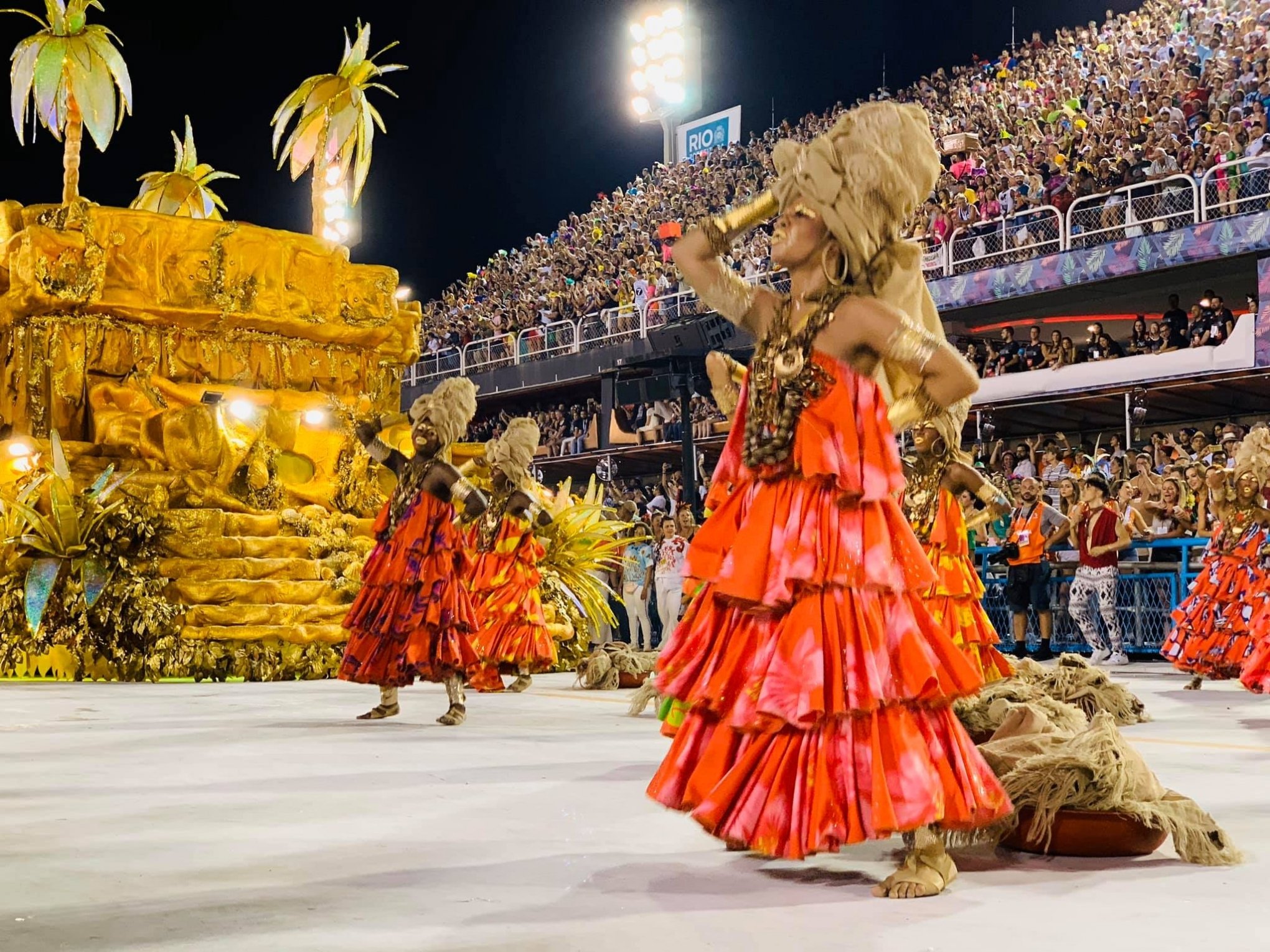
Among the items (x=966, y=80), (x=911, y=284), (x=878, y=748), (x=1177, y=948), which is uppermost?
(x=966, y=80)

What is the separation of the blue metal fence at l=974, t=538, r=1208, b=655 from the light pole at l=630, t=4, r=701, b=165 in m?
25.1

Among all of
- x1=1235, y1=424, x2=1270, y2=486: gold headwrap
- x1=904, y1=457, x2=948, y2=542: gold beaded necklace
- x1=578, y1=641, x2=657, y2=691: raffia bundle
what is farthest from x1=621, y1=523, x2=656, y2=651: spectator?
x1=904, y1=457, x2=948, y2=542: gold beaded necklace

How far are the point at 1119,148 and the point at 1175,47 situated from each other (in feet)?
5.98

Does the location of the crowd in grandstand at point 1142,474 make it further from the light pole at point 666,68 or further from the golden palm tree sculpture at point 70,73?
the light pole at point 666,68

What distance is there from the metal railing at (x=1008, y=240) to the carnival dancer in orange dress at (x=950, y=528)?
11913mm

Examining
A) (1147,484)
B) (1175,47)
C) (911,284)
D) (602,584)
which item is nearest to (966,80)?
(1175,47)

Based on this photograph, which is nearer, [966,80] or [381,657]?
[381,657]

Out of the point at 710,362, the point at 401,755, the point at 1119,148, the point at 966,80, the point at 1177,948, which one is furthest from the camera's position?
the point at 966,80

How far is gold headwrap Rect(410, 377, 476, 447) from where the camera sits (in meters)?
7.22

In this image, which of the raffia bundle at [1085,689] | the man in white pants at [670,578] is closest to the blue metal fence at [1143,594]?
the man in white pants at [670,578]

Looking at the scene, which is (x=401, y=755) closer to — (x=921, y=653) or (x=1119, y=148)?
(x=921, y=653)

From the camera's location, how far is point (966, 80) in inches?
974

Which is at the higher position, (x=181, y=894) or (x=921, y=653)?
(x=921, y=653)

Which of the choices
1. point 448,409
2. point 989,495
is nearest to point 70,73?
point 448,409
